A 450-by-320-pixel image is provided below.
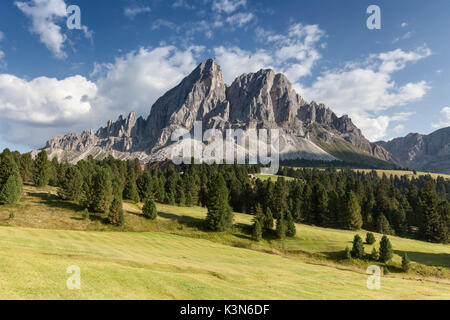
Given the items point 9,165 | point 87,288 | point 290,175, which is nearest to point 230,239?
point 87,288

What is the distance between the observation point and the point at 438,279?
1751 inches

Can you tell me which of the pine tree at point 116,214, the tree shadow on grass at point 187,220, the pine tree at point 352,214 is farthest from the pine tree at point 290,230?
the pine tree at point 116,214

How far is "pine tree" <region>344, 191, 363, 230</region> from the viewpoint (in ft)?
264

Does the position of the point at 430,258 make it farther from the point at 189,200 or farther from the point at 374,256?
the point at 189,200

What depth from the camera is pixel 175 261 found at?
3316 centimetres

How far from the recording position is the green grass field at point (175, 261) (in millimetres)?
18891

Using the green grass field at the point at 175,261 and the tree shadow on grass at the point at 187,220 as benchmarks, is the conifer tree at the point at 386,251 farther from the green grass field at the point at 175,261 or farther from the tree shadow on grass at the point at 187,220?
the tree shadow on grass at the point at 187,220

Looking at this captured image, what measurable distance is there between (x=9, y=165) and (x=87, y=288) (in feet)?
263

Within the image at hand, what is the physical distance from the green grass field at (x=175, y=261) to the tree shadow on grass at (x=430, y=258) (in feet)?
0.79

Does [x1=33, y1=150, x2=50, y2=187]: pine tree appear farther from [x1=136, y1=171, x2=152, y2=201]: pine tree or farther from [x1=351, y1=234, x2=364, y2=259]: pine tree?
[x1=351, y1=234, x2=364, y2=259]: pine tree

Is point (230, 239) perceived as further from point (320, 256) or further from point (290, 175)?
point (290, 175)

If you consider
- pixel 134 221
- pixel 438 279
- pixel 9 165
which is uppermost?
pixel 9 165

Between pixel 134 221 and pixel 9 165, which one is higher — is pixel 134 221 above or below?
below

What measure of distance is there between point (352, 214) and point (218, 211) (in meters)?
46.8
